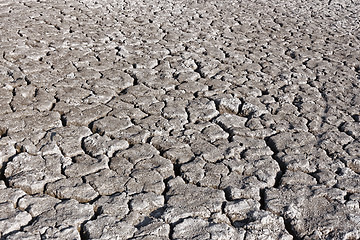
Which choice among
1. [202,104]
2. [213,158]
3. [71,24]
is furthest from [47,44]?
[213,158]

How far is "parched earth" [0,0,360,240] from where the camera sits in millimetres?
2217

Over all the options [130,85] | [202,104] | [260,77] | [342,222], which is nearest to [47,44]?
[130,85]

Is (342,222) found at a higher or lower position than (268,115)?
higher

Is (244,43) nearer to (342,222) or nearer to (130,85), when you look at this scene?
(130,85)

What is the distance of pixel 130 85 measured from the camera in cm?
379

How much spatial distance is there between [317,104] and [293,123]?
19.1 inches

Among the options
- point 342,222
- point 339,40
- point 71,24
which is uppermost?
point 342,222

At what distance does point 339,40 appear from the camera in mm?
5457

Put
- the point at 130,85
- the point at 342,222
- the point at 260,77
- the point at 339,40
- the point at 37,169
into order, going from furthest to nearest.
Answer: the point at 339,40 → the point at 260,77 → the point at 130,85 → the point at 37,169 → the point at 342,222

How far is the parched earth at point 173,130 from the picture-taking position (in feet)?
7.27

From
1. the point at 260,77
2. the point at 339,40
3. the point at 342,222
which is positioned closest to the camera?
the point at 342,222

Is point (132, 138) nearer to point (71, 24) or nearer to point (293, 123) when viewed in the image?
point (293, 123)

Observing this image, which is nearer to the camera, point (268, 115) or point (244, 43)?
point (268, 115)

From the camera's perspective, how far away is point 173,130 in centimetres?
308
